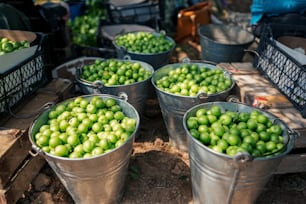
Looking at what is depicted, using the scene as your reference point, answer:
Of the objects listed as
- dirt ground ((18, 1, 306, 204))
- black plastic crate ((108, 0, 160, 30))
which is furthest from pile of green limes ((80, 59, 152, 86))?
black plastic crate ((108, 0, 160, 30))

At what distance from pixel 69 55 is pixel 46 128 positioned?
9.98ft

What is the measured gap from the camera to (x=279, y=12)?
4.71m

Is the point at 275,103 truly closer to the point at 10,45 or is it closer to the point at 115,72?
the point at 115,72

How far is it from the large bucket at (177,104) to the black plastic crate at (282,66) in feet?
1.62

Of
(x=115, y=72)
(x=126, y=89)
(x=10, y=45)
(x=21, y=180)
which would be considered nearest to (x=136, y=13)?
(x=115, y=72)

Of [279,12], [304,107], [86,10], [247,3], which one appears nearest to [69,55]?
[86,10]

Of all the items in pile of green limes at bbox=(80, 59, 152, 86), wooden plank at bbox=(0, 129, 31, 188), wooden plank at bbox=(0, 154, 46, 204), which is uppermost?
pile of green limes at bbox=(80, 59, 152, 86)

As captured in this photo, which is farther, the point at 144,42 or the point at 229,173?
the point at 144,42

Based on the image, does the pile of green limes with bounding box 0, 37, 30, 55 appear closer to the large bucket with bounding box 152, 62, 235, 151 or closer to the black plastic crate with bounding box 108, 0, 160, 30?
the large bucket with bounding box 152, 62, 235, 151

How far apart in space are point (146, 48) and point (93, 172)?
2.44m

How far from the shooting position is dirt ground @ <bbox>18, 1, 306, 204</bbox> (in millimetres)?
3068

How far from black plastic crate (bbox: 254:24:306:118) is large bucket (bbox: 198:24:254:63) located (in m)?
0.78

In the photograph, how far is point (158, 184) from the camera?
3246mm

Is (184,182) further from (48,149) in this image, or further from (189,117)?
(48,149)
